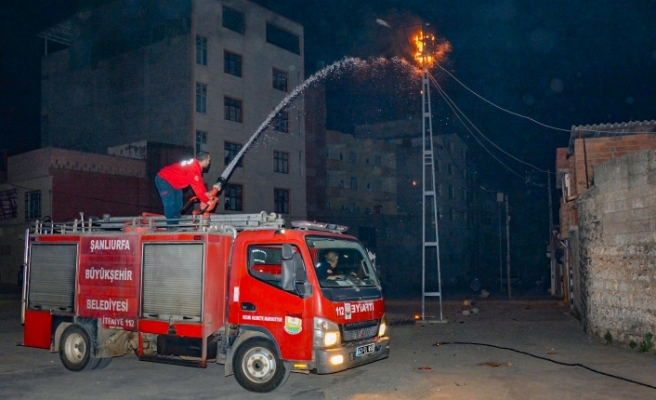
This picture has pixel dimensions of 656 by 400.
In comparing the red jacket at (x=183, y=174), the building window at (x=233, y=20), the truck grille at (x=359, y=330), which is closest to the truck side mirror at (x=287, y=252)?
the truck grille at (x=359, y=330)

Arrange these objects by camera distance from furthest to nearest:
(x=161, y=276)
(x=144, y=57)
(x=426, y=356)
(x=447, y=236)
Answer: (x=447, y=236) → (x=144, y=57) → (x=426, y=356) → (x=161, y=276)

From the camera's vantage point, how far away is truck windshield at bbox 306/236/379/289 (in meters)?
8.98

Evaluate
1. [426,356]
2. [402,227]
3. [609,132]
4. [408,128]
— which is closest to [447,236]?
[402,227]

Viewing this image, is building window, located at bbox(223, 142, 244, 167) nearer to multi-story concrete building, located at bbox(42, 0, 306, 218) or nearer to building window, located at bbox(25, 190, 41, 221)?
multi-story concrete building, located at bbox(42, 0, 306, 218)

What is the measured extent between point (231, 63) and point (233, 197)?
9153 mm

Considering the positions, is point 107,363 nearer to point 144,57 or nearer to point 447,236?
point 144,57

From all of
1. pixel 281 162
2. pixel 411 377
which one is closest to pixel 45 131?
pixel 281 162

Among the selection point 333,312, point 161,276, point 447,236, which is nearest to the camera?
point 333,312

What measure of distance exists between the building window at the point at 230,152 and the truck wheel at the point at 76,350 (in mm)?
29112

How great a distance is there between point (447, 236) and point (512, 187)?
61.0 ft

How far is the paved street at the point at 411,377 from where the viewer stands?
889cm

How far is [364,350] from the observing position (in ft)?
29.3

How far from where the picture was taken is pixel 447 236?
6341 centimetres

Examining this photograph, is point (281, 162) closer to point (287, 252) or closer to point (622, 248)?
point (622, 248)
